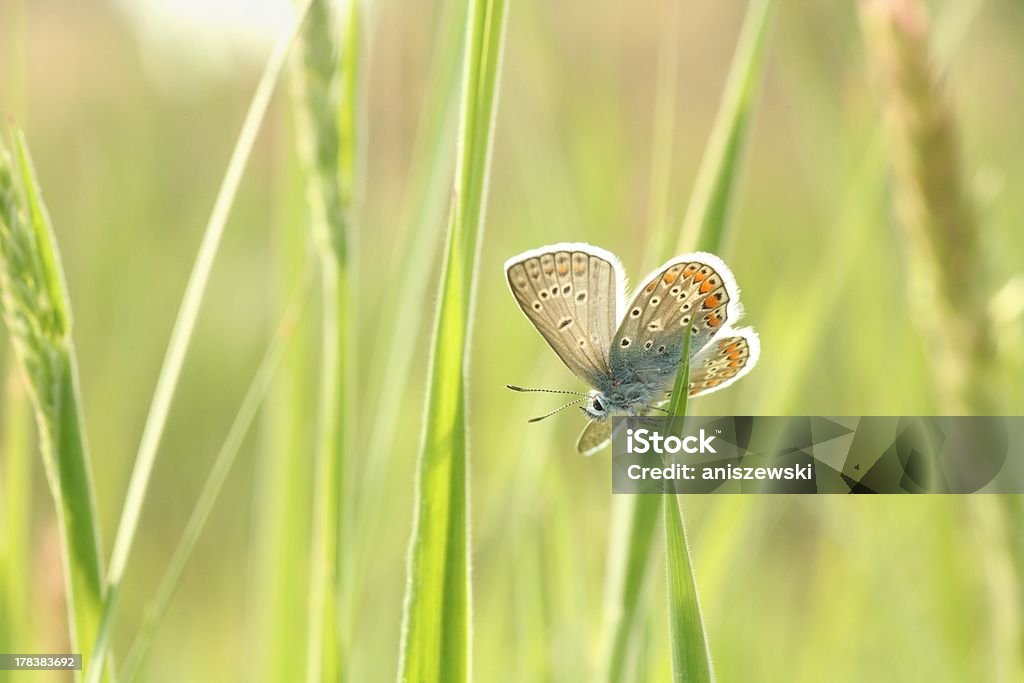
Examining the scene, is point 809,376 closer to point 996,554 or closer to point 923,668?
point 923,668

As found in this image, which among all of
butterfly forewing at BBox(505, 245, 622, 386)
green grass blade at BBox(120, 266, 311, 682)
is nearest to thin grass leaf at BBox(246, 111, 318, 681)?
green grass blade at BBox(120, 266, 311, 682)

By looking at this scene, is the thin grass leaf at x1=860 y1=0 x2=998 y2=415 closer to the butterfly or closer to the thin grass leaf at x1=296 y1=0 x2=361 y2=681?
the butterfly

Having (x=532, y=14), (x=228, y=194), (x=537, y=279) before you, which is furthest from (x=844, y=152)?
(x=228, y=194)

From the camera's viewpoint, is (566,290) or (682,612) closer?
(682,612)

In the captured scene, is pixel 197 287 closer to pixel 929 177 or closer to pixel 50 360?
pixel 50 360

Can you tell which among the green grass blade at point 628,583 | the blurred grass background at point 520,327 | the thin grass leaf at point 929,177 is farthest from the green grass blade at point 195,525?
the thin grass leaf at point 929,177

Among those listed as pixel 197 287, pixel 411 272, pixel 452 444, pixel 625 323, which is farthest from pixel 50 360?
pixel 625 323

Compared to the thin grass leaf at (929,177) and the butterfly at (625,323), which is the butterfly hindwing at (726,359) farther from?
the thin grass leaf at (929,177)
